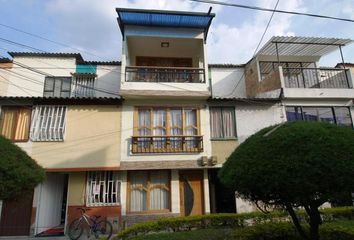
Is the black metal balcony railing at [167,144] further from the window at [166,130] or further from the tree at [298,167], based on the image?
the tree at [298,167]

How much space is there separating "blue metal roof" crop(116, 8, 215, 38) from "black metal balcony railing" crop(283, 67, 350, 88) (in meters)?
5.51

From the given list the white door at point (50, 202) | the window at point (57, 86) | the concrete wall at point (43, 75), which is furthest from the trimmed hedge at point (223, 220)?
the window at point (57, 86)

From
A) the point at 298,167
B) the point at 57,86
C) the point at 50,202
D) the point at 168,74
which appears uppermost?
the point at 168,74

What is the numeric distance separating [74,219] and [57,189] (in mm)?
2325

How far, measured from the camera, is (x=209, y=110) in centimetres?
1295

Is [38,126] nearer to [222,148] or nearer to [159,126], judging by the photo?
[159,126]

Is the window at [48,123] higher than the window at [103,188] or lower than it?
higher

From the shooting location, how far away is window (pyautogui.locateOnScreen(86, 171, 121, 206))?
37.8 ft

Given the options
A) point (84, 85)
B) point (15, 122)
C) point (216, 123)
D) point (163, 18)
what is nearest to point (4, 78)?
point (15, 122)

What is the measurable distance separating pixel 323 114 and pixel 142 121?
916 cm

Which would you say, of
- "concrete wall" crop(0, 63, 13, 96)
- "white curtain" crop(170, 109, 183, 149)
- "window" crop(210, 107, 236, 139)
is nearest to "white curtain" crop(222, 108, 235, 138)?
"window" crop(210, 107, 236, 139)

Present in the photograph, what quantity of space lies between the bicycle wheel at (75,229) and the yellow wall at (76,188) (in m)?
0.99

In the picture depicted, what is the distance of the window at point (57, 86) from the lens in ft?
47.1

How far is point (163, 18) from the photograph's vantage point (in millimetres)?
12656
